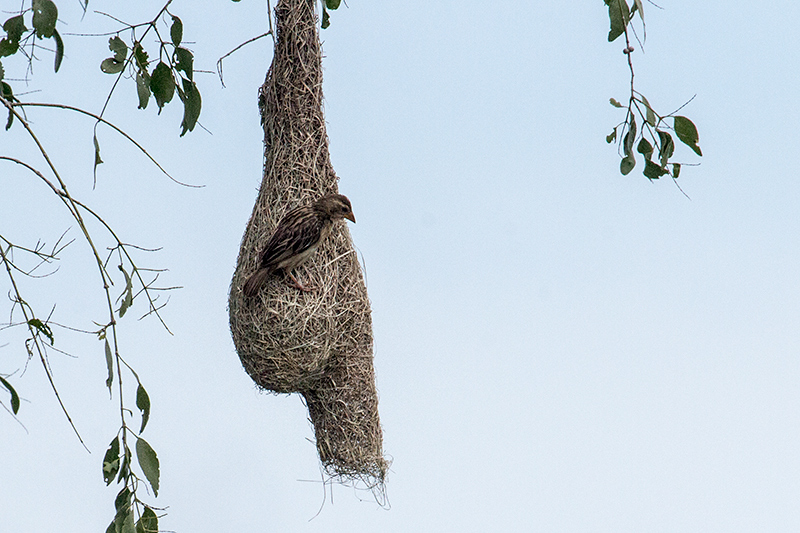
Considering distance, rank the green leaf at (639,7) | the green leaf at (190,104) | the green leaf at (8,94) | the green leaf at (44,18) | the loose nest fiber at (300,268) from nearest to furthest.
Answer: the green leaf at (44,18) → the green leaf at (639,7) → the green leaf at (8,94) → the green leaf at (190,104) → the loose nest fiber at (300,268)

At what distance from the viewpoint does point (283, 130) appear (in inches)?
123

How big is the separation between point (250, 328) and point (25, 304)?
103 cm

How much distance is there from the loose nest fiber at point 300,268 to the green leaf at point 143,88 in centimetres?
83

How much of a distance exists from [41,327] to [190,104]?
1.98 feet

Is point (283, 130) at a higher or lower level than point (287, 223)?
higher

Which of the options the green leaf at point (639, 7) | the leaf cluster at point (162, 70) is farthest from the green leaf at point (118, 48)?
the green leaf at point (639, 7)

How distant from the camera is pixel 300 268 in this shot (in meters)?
3.07

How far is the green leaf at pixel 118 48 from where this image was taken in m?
→ 2.32

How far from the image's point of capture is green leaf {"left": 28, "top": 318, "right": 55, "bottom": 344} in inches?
81.1

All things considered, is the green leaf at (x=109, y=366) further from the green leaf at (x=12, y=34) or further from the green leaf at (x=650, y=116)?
the green leaf at (x=650, y=116)

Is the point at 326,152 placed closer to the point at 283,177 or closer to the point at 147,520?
A: the point at 283,177

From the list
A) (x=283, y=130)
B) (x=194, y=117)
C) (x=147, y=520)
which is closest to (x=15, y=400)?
(x=147, y=520)

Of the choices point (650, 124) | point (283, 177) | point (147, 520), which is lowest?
point (147, 520)

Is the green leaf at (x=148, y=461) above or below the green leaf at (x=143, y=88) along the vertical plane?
below
